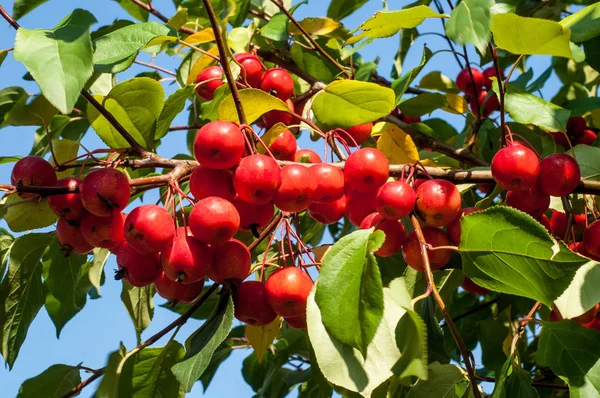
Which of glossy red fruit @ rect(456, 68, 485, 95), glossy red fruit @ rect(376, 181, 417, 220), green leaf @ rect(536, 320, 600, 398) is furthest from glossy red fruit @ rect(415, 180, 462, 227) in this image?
glossy red fruit @ rect(456, 68, 485, 95)

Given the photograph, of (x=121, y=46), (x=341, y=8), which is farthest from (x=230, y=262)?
(x=341, y=8)

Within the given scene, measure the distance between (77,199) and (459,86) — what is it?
217 centimetres

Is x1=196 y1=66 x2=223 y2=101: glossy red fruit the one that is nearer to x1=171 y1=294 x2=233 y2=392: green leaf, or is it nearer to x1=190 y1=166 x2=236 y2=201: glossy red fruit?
x1=190 y1=166 x2=236 y2=201: glossy red fruit

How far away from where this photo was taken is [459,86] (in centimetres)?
336

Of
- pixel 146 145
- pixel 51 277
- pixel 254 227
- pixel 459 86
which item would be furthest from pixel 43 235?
pixel 459 86

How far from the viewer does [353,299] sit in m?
1.44

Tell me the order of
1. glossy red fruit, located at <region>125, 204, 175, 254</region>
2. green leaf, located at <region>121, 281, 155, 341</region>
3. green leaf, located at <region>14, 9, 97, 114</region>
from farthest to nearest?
green leaf, located at <region>121, 281, 155, 341</region> → glossy red fruit, located at <region>125, 204, 175, 254</region> → green leaf, located at <region>14, 9, 97, 114</region>

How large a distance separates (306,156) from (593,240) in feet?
2.73

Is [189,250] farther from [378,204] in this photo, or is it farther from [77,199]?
[378,204]

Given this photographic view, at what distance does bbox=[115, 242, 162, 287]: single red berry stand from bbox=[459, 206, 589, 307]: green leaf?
734 millimetres

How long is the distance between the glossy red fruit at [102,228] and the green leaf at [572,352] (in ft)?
3.59

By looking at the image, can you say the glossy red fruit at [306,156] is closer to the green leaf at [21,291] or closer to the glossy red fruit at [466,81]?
the green leaf at [21,291]

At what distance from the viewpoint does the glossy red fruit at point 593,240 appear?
1970 millimetres

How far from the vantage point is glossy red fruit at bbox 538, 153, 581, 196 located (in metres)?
1.73
